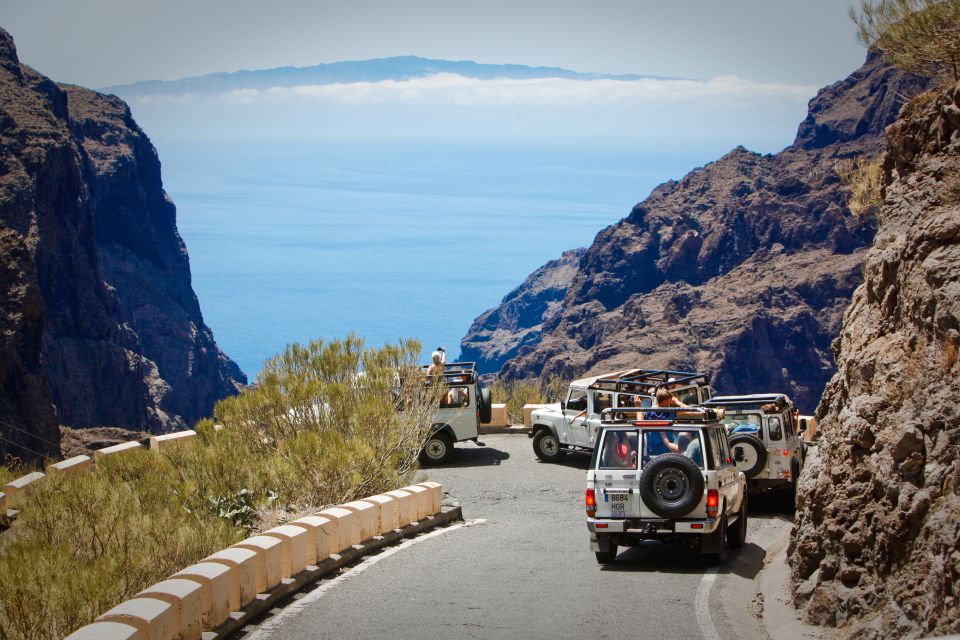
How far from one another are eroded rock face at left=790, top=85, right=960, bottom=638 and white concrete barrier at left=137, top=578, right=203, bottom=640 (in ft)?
19.3

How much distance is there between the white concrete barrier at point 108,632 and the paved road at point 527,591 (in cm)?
195

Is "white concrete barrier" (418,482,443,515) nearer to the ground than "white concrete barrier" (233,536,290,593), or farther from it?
nearer to the ground

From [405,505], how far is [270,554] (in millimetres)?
4898

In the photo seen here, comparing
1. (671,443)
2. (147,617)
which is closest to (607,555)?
(671,443)

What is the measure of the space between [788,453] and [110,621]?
13.3 meters

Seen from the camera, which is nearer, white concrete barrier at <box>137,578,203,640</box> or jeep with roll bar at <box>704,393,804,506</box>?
white concrete barrier at <box>137,578,203,640</box>

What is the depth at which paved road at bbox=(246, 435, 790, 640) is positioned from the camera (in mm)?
11648

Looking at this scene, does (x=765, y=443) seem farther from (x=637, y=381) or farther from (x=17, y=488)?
(x=17, y=488)

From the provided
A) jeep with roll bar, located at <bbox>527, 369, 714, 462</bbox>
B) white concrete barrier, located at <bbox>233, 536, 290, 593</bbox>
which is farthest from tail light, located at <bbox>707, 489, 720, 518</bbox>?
jeep with roll bar, located at <bbox>527, 369, 714, 462</bbox>

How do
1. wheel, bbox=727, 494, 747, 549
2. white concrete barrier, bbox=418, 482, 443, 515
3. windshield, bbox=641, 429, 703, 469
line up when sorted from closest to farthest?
windshield, bbox=641, 429, 703, 469
wheel, bbox=727, 494, 747, 549
white concrete barrier, bbox=418, 482, 443, 515

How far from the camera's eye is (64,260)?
368ft

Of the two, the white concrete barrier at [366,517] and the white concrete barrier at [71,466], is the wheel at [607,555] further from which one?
the white concrete barrier at [71,466]

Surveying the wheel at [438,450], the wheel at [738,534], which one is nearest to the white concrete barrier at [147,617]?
the wheel at [738,534]

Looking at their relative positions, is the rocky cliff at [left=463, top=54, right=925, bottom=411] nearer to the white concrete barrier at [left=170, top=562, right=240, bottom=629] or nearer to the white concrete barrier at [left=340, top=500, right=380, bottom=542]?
the white concrete barrier at [left=340, top=500, right=380, bottom=542]
